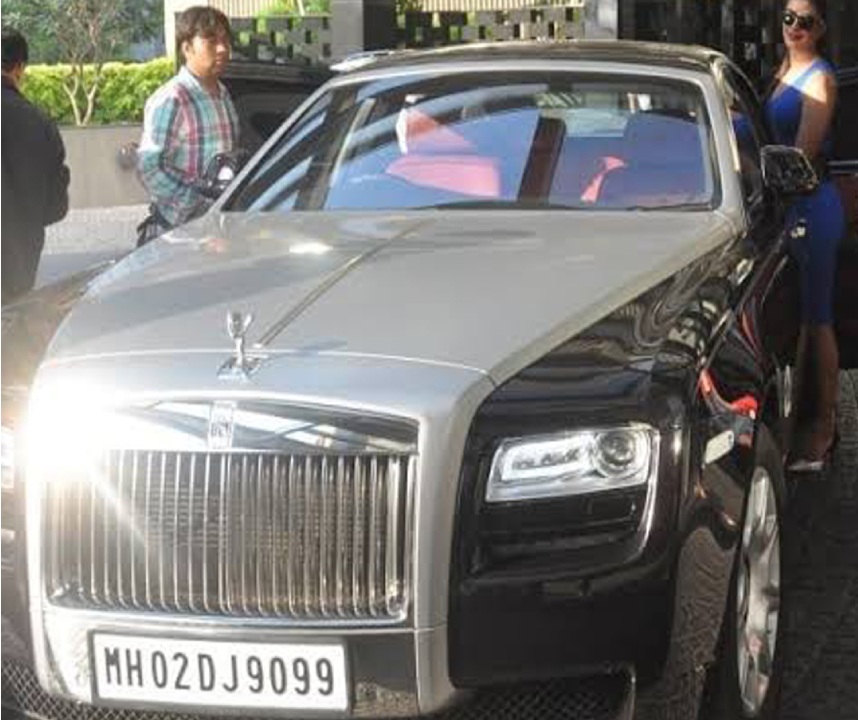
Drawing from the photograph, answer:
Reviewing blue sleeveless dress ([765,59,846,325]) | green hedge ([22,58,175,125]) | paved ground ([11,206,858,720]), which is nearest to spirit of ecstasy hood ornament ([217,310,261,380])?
→ paved ground ([11,206,858,720])

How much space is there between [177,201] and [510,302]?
330 centimetres

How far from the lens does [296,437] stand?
3230 millimetres

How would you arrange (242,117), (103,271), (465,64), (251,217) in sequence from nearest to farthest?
1. (103,271)
2. (251,217)
3. (465,64)
4. (242,117)

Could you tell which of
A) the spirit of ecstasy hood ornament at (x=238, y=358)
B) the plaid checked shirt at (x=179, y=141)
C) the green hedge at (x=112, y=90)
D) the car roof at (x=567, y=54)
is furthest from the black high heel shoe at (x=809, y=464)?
the green hedge at (x=112, y=90)

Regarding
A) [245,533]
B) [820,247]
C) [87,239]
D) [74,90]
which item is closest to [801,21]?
[820,247]

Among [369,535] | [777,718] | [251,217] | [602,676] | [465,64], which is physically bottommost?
[777,718]

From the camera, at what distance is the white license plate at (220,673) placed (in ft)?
10.5

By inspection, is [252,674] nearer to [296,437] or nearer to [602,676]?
[296,437]

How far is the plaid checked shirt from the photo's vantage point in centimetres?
677

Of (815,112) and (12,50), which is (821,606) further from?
(12,50)

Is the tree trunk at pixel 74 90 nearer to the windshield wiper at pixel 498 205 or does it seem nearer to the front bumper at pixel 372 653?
the windshield wiper at pixel 498 205

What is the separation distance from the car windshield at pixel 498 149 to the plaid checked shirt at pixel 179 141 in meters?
1.38

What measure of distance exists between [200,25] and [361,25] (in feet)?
30.9

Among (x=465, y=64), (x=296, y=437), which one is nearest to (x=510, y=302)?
(x=296, y=437)
